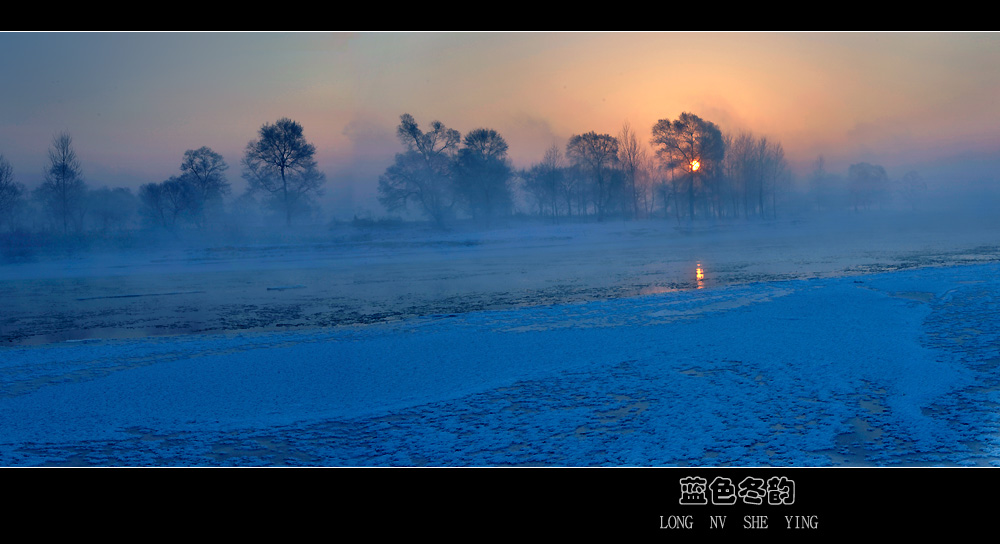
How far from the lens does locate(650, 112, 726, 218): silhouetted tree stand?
177 feet

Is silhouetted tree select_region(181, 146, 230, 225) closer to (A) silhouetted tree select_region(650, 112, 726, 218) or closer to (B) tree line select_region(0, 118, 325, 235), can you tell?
(B) tree line select_region(0, 118, 325, 235)

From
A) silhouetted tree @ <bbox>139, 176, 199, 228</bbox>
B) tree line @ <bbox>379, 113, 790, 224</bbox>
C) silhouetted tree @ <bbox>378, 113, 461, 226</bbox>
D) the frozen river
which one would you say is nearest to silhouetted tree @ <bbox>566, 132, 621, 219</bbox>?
tree line @ <bbox>379, 113, 790, 224</bbox>

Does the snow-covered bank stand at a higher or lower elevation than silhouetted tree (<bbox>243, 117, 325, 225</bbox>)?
lower

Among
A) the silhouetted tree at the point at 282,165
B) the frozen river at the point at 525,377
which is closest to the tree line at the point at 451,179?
the silhouetted tree at the point at 282,165

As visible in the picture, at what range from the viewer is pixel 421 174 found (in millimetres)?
51594

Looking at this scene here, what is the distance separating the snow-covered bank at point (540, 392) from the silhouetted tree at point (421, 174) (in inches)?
1660

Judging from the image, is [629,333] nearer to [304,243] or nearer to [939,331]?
[939,331]

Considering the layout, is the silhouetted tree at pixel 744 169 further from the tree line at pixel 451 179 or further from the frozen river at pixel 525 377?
the frozen river at pixel 525 377

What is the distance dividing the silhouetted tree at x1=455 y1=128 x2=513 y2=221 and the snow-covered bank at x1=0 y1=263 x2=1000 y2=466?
43406 millimetres

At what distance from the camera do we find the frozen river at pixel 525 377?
396 centimetres

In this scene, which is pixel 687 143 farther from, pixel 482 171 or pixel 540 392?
pixel 540 392

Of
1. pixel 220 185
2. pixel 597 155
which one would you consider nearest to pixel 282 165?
pixel 220 185

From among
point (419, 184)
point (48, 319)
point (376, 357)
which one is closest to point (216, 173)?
point (419, 184)

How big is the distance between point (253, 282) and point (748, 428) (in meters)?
16.0
